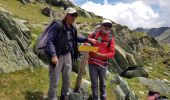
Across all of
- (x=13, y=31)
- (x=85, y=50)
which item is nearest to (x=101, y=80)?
(x=85, y=50)

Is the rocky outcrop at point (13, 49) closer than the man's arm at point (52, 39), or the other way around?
the man's arm at point (52, 39)

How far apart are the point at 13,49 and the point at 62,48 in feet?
15.7

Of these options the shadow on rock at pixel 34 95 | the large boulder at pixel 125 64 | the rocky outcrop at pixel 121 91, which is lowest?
the large boulder at pixel 125 64

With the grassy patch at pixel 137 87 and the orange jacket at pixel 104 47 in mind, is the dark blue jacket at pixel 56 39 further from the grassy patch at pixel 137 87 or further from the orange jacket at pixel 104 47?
the grassy patch at pixel 137 87

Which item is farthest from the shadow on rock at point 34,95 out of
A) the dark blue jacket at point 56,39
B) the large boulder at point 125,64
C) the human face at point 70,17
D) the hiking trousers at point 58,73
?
the large boulder at point 125,64

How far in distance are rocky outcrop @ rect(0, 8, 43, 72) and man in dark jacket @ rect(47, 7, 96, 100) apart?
3.64 metres

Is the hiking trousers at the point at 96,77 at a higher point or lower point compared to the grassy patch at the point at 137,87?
higher

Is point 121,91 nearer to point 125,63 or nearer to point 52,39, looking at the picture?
point 52,39

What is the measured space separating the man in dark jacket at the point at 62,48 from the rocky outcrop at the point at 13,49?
11.9 feet

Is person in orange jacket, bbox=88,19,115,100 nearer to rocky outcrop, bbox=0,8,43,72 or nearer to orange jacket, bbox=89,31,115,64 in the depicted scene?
orange jacket, bbox=89,31,115,64

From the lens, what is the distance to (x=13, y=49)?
19000 millimetres

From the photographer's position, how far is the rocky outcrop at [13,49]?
18.3 m

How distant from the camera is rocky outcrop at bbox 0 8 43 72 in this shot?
18.3 m

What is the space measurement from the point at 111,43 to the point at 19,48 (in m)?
5.39
